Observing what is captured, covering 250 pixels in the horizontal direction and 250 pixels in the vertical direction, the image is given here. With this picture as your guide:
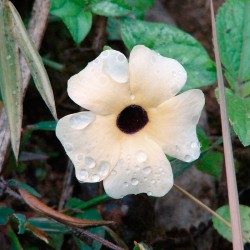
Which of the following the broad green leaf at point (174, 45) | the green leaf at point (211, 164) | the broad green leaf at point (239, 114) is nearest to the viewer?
the broad green leaf at point (239, 114)

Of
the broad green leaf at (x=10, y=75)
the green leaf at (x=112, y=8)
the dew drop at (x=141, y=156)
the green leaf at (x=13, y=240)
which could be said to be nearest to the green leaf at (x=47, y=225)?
the green leaf at (x=13, y=240)

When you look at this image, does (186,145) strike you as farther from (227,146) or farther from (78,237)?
(78,237)

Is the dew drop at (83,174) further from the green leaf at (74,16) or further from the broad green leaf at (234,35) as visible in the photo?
the broad green leaf at (234,35)

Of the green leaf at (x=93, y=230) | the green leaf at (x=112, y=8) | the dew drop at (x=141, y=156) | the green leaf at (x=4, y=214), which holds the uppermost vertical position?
the green leaf at (x=112, y=8)

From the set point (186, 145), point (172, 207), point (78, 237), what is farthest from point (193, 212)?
point (186, 145)

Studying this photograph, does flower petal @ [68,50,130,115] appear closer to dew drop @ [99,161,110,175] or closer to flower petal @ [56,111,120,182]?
flower petal @ [56,111,120,182]

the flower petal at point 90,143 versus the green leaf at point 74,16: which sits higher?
the green leaf at point 74,16

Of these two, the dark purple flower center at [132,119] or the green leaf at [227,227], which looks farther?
the green leaf at [227,227]

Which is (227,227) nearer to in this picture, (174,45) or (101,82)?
(174,45)
